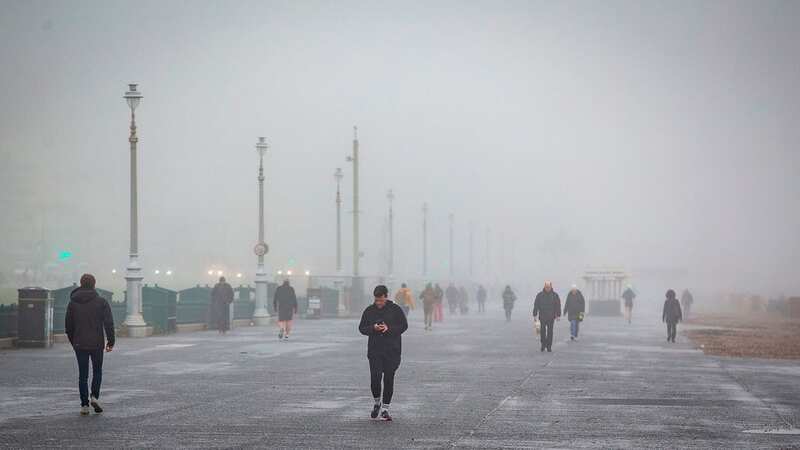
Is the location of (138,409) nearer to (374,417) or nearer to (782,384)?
(374,417)

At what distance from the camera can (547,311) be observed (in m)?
30.9

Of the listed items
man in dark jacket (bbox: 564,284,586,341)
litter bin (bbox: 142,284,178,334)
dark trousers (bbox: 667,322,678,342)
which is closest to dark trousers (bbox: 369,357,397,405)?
man in dark jacket (bbox: 564,284,586,341)

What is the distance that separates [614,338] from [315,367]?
56.7 ft

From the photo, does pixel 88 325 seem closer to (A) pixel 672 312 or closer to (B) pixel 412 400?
(B) pixel 412 400

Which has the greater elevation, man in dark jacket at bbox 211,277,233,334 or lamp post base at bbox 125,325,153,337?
man in dark jacket at bbox 211,277,233,334

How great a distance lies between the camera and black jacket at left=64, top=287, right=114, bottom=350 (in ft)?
50.3

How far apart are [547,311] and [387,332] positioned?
16380mm

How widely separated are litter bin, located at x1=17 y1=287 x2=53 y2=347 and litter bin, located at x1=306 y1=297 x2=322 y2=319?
2722 cm

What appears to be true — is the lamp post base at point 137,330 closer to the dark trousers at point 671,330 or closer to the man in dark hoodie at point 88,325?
the dark trousers at point 671,330

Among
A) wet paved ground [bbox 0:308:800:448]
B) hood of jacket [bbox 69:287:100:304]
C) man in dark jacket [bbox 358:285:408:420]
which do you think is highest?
hood of jacket [bbox 69:287:100:304]

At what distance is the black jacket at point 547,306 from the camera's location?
1212 inches

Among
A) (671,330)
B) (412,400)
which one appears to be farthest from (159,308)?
(412,400)

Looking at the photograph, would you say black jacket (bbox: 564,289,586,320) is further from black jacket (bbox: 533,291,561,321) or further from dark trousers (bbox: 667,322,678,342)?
black jacket (bbox: 533,291,561,321)

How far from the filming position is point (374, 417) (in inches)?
579
